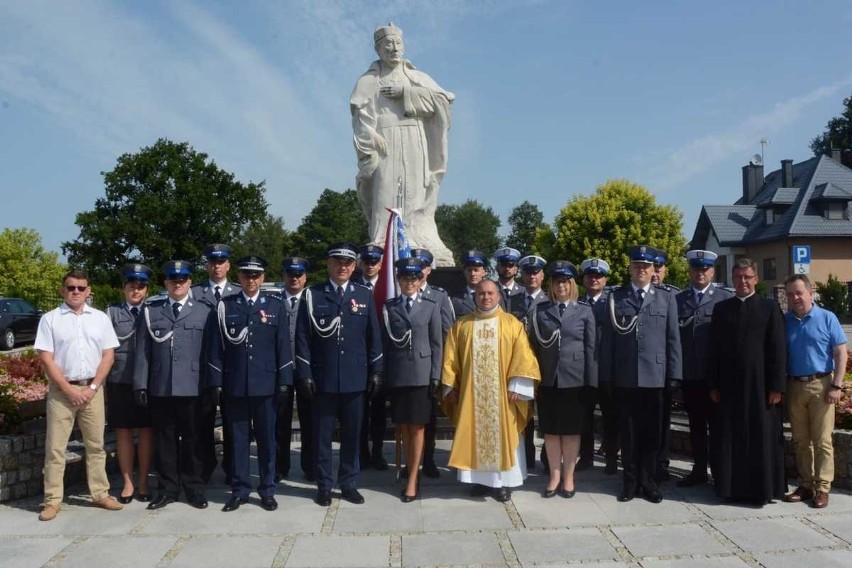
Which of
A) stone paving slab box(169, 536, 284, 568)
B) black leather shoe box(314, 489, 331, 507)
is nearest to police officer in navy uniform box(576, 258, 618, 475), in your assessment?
black leather shoe box(314, 489, 331, 507)

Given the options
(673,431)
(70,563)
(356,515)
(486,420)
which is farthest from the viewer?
(673,431)

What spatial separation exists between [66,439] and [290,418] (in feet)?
5.58

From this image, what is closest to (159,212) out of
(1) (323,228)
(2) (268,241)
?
(1) (323,228)

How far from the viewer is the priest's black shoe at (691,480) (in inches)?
220

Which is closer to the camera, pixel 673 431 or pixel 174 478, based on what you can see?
pixel 174 478

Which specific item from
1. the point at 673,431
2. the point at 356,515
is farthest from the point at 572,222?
the point at 356,515

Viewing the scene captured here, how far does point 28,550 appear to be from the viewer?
427 centimetres

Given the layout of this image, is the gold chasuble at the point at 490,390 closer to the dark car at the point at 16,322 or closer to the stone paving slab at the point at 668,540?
the stone paving slab at the point at 668,540

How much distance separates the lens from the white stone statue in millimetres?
8641

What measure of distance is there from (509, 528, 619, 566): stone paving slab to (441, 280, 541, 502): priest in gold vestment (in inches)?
29.8

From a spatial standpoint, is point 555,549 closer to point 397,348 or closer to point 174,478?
point 397,348

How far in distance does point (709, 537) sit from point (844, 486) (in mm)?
Answer: 1760

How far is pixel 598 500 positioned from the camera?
5191 mm

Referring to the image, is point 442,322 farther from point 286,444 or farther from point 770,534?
point 770,534
